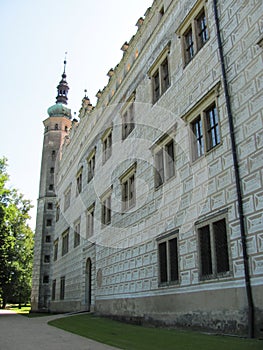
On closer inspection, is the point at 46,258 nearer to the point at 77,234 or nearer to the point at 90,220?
the point at 77,234

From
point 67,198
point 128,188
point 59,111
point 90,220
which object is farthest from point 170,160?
point 59,111

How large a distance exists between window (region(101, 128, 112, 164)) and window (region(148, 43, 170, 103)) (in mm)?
5474

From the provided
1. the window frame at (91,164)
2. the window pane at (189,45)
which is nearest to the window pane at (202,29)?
the window pane at (189,45)

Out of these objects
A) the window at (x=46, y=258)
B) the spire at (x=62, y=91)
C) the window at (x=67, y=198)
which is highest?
the spire at (x=62, y=91)

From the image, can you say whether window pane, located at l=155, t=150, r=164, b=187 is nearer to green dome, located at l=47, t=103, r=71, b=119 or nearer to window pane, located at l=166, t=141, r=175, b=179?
window pane, located at l=166, t=141, r=175, b=179

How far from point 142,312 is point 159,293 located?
1508 millimetres

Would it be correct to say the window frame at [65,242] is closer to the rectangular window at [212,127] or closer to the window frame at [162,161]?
the window frame at [162,161]

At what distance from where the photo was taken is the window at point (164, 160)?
1237 cm

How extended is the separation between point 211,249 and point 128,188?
22.8ft

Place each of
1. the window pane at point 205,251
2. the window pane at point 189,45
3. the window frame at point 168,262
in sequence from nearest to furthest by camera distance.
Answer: the window pane at point 205,251 → the window frame at point 168,262 → the window pane at point 189,45

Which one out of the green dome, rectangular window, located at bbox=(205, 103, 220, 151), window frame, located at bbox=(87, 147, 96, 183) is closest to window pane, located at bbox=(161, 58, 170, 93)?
rectangular window, located at bbox=(205, 103, 220, 151)

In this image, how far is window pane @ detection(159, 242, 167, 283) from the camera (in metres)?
11.8

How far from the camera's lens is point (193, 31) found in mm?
11898

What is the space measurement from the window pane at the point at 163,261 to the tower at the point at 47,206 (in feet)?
73.9
